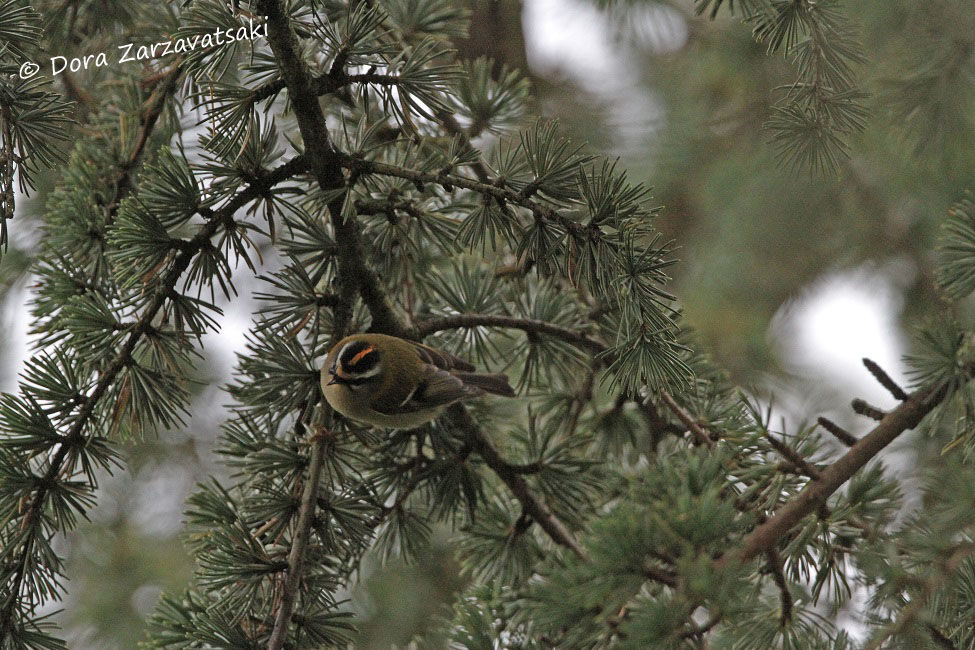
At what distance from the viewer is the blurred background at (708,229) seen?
3275mm

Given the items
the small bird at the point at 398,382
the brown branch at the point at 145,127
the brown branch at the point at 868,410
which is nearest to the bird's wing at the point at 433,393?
the small bird at the point at 398,382

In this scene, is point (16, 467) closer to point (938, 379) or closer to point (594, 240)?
point (594, 240)

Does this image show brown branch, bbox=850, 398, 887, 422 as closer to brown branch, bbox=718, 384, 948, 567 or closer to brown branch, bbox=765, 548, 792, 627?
brown branch, bbox=718, 384, 948, 567

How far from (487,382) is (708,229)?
251 cm

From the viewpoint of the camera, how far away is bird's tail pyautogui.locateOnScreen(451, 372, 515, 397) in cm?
192

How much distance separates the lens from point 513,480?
1.72 metres

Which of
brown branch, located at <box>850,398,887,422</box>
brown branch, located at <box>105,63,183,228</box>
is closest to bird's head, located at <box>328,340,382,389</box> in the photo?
brown branch, located at <box>105,63,183,228</box>

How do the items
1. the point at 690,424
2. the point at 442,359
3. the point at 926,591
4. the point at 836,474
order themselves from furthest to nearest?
the point at 442,359 < the point at 690,424 < the point at 836,474 < the point at 926,591

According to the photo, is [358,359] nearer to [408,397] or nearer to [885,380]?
[408,397]

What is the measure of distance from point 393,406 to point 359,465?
0.67 feet

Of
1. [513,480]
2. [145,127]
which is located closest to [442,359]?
[513,480]

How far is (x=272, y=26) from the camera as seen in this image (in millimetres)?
1248

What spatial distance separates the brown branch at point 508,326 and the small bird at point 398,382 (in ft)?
0.24

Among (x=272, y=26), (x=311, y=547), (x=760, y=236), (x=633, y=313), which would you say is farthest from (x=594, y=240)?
(x=760, y=236)
